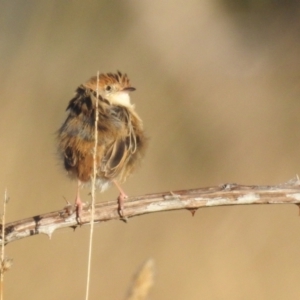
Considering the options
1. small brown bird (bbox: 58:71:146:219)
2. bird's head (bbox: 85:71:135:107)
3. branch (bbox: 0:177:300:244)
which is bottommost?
branch (bbox: 0:177:300:244)

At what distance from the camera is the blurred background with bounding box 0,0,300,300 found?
19.4 feet

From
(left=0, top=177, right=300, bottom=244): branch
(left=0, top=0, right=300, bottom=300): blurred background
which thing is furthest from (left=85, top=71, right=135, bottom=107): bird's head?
(left=0, top=177, right=300, bottom=244): branch

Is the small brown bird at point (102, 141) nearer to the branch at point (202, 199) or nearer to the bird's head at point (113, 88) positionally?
the bird's head at point (113, 88)

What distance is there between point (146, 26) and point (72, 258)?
4.12m

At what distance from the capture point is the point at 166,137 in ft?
23.8

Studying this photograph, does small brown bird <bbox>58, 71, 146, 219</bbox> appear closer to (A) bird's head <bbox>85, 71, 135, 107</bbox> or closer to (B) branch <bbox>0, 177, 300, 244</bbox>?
(A) bird's head <bbox>85, 71, 135, 107</bbox>

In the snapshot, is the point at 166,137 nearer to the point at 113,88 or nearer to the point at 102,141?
the point at 113,88

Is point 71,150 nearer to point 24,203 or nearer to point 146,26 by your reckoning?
point 24,203

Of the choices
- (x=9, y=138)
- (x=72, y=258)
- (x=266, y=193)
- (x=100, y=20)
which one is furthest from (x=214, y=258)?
(x=100, y=20)

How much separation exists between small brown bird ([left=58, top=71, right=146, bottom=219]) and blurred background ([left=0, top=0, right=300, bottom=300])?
387 mm

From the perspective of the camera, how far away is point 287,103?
7836mm

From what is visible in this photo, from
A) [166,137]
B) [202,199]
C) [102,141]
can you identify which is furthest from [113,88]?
[166,137]

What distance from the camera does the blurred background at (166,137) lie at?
591 cm

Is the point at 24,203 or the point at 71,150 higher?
the point at 24,203
